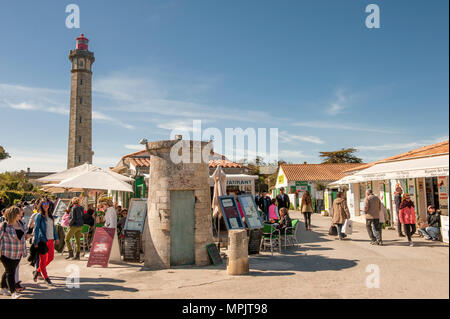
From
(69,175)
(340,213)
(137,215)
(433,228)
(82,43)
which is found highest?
(82,43)

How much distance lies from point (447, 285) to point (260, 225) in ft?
23.6

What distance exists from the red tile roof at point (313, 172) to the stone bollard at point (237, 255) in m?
27.7

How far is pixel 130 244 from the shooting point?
28.7 feet

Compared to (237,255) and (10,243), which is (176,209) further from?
(10,243)

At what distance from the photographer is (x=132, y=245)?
8.75m

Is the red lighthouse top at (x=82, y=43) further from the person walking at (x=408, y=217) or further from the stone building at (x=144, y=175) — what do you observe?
the person walking at (x=408, y=217)

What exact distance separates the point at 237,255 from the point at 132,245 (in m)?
3.16

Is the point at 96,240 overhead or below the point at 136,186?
below

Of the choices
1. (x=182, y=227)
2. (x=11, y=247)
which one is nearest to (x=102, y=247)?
(x=182, y=227)

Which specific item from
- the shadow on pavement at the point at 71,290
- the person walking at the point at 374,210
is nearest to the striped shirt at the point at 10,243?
the shadow on pavement at the point at 71,290

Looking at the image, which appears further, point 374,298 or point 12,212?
point 12,212
